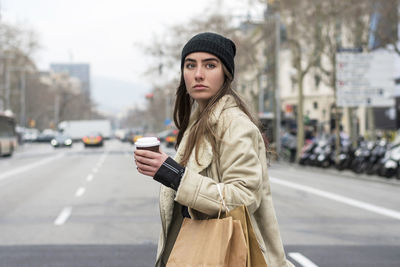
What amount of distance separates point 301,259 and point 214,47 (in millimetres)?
4760

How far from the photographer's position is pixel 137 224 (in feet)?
30.8

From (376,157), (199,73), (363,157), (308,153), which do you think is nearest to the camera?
(199,73)

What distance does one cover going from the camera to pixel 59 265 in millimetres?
6434

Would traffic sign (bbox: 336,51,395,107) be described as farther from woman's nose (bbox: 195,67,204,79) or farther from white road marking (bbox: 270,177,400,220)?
woman's nose (bbox: 195,67,204,79)

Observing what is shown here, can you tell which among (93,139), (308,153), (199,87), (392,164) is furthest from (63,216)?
(93,139)

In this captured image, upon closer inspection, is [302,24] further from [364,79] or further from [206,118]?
[206,118]

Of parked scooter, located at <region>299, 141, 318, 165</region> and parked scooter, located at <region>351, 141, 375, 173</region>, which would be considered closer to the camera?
parked scooter, located at <region>351, 141, 375, 173</region>

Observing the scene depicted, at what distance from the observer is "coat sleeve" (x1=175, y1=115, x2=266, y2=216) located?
2.17 metres

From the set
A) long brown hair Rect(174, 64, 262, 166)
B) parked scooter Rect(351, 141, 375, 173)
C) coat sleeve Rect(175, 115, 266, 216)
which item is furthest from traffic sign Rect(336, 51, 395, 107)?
coat sleeve Rect(175, 115, 266, 216)

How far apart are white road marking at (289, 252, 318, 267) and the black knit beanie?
440cm

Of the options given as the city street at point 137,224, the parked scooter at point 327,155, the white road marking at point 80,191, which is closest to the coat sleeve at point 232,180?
the city street at point 137,224

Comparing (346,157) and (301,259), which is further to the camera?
(346,157)

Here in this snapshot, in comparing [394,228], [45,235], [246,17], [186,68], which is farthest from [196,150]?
[246,17]

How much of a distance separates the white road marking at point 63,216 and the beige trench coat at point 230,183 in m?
7.38
